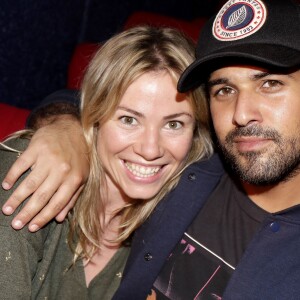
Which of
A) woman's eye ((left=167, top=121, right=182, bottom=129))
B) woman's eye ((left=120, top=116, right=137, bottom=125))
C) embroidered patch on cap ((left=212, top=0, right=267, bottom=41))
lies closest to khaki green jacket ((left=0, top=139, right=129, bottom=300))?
woman's eye ((left=120, top=116, right=137, bottom=125))

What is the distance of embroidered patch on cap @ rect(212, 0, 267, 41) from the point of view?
1283mm

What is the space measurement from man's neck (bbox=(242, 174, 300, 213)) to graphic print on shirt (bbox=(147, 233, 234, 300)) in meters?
0.21

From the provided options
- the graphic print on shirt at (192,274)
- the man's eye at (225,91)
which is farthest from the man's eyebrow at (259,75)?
the graphic print on shirt at (192,274)

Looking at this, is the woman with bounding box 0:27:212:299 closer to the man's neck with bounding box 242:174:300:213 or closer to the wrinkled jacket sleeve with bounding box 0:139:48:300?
the wrinkled jacket sleeve with bounding box 0:139:48:300

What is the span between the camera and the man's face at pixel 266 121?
129cm

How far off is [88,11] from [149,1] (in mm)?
609

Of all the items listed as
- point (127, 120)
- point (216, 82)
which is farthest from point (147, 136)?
point (216, 82)

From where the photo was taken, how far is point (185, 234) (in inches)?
58.7

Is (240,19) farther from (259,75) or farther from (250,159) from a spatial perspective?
(250,159)

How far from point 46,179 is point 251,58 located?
2.11 feet

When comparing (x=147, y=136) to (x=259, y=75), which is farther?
(x=147, y=136)

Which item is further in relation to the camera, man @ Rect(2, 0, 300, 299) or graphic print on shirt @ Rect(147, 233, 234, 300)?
graphic print on shirt @ Rect(147, 233, 234, 300)

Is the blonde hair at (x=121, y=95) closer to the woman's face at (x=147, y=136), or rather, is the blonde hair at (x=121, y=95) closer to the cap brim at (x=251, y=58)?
the woman's face at (x=147, y=136)

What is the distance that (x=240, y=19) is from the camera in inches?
51.3
